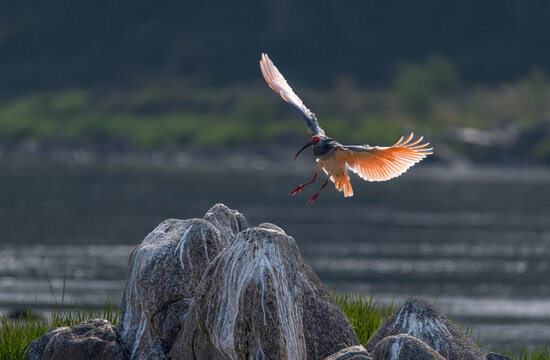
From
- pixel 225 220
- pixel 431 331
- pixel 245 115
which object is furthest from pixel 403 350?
pixel 245 115

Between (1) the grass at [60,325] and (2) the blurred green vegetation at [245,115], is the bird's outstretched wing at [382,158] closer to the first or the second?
(1) the grass at [60,325]

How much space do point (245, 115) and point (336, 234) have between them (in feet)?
364

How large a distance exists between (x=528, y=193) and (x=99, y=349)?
89552mm

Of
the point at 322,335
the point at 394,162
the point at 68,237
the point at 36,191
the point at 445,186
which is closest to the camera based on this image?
the point at 322,335

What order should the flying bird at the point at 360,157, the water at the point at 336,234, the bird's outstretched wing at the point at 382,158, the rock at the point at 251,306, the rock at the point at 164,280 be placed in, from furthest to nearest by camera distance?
the water at the point at 336,234 → the bird's outstretched wing at the point at 382,158 → the flying bird at the point at 360,157 → the rock at the point at 164,280 → the rock at the point at 251,306

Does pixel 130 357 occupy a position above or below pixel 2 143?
below

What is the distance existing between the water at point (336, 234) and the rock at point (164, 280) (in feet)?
5.73

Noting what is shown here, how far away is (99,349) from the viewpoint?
432 inches

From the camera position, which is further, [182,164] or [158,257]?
[182,164]

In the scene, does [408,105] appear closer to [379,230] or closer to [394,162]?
[379,230]

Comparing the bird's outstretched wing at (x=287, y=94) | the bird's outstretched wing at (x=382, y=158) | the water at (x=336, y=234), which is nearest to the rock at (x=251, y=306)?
the bird's outstretched wing at (x=382, y=158)

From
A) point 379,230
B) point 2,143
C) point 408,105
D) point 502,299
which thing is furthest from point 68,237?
point 408,105

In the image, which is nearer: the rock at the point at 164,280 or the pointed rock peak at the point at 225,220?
the rock at the point at 164,280

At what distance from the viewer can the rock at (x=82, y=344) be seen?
35.5 feet
